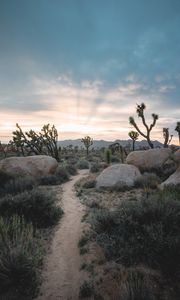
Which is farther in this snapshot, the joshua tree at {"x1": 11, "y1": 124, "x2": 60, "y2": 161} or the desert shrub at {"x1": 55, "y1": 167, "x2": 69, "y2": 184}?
the joshua tree at {"x1": 11, "y1": 124, "x2": 60, "y2": 161}

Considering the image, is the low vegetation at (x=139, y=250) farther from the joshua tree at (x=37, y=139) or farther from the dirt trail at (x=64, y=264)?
the joshua tree at (x=37, y=139)

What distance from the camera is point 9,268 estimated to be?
3.76 m

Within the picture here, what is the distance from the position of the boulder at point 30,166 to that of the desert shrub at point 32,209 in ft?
24.1

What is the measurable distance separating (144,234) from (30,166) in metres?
11.6

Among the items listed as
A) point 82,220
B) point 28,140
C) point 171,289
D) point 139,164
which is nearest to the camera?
point 171,289

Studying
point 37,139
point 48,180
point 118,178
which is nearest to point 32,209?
point 118,178

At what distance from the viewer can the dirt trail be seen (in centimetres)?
367

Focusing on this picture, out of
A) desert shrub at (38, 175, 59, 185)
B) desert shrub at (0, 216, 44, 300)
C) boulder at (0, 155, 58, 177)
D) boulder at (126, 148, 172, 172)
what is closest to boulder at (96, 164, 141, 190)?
boulder at (126, 148, 172, 172)

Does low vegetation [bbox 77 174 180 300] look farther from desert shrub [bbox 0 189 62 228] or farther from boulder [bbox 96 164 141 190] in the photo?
boulder [bbox 96 164 141 190]

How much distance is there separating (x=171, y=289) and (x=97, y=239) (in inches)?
75.4

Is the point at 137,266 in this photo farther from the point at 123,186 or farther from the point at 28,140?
the point at 28,140

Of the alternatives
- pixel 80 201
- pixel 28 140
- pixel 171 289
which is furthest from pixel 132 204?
pixel 28 140

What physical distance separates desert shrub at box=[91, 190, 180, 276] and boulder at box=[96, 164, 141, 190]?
5.43 metres

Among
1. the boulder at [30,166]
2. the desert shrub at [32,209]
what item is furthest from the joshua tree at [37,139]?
the desert shrub at [32,209]
